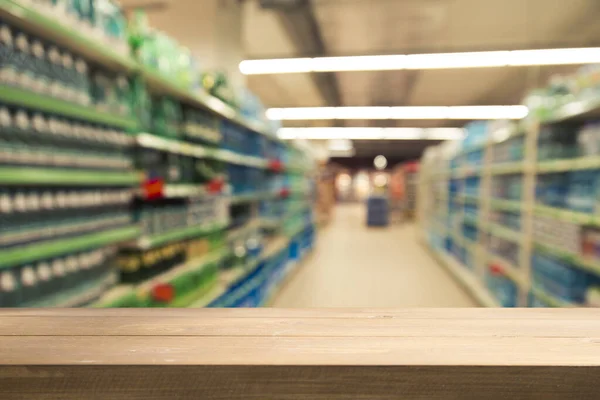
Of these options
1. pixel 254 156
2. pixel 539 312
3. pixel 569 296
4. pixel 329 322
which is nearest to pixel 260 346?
pixel 329 322

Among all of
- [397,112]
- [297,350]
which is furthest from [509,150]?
[397,112]

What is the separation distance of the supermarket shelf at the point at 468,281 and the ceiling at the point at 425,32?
10.3 ft

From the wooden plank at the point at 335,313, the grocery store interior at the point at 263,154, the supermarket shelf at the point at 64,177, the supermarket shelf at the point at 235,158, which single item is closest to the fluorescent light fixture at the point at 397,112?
the grocery store interior at the point at 263,154

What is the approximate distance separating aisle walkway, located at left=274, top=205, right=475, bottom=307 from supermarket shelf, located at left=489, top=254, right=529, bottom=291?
65 centimetres

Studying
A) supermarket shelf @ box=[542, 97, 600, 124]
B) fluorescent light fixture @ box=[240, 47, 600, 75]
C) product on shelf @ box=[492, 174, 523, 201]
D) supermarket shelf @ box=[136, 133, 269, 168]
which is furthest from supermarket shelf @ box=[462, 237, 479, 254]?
supermarket shelf @ box=[136, 133, 269, 168]

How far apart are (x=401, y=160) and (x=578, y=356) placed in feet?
81.7

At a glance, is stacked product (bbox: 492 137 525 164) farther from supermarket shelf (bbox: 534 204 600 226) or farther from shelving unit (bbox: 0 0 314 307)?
shelving unit (bbox: 0 0 314 307)

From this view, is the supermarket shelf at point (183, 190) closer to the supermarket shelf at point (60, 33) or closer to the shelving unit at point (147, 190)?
the shelving unit at point (147, 190)

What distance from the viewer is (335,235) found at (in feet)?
38.4

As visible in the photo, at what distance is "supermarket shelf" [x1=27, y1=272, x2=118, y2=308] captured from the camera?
5.81ft

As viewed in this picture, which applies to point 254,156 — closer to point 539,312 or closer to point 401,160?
point 539,312

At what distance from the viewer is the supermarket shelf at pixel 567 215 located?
2799mm

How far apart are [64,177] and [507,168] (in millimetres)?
4329

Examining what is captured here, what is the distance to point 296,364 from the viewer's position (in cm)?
70
